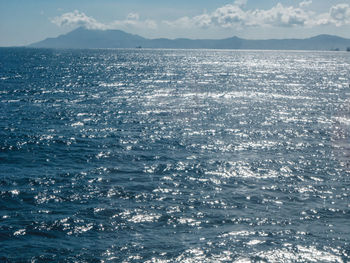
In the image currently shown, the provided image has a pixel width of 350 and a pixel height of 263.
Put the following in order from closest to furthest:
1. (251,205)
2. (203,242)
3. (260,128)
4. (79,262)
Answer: (79,262) → (203,242) → (251,205) → (260,128)

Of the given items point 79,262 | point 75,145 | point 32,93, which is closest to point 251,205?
point 79,262

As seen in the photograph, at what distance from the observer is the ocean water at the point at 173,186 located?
77.0 ft

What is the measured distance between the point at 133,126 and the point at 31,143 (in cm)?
1700

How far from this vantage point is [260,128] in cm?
5819

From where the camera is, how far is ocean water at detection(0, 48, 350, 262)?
2348cm

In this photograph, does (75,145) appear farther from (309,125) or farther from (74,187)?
(309,125)

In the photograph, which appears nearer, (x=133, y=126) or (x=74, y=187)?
(x=74, y=187)

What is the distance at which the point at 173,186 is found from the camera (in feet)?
111

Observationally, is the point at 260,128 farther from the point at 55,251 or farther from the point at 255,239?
the point at 55,251

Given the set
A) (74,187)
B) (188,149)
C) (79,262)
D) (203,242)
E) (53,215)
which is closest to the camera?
(79,262)

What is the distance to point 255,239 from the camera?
24.4 metres

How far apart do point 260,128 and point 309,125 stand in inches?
354

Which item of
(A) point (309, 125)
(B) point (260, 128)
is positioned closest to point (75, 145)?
(B) point (260, 128)

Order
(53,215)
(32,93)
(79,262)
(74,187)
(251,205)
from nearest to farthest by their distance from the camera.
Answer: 1. (79,262)
2. (53,215)
3. (251,205)
4. (74,187)
5. (32,93)
